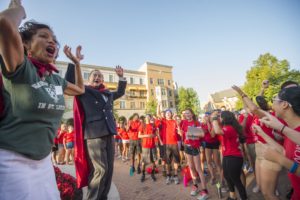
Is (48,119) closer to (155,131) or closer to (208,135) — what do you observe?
(208,135)

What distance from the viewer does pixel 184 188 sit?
566 cm

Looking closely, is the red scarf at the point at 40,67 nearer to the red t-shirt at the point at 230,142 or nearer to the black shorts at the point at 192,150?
the red t-shirt at the point at 230,142

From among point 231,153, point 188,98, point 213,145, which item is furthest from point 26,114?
point 188,98

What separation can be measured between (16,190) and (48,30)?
1.27 metres

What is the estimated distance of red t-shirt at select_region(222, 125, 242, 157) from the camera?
13.7ft

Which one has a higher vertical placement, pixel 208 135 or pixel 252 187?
pixel 208 135

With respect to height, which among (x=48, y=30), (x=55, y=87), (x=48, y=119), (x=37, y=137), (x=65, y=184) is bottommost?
(x=65, y=184)

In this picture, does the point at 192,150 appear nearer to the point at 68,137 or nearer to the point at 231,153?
the point at 231,153

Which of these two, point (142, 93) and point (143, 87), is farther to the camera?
point (143, 87)

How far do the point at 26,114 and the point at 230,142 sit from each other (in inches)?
163

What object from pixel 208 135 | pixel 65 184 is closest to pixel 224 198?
pixel 208 135

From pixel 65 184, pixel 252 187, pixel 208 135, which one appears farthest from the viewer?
pixel 208 135

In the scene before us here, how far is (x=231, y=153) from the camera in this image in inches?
164

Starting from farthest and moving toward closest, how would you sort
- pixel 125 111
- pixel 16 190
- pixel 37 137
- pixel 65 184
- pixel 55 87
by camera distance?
1. pixel 125 111
2. pixel 65 184
3. pixel 55 87
4. pixel 37 137
5. pixel 16 190
